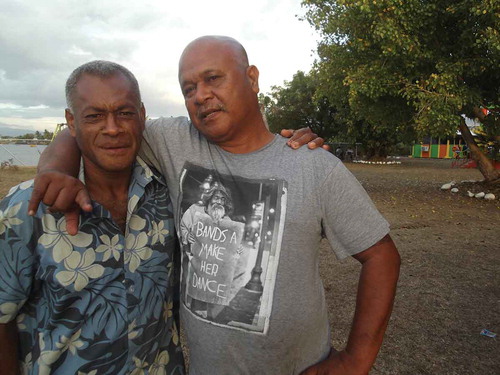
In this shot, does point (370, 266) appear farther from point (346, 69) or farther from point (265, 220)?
point (346, 69)

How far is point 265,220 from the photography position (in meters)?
1.56

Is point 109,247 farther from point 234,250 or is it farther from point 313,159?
point 313,159

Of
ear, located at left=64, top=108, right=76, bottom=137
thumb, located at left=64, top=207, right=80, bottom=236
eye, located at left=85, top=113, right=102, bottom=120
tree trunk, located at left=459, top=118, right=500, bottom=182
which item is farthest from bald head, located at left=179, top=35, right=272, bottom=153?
tree trunk, located at left=459, top=118, right=500, bottom=182

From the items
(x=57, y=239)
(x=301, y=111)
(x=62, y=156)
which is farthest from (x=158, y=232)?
(x=301, y=111)

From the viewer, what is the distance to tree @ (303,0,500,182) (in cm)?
927

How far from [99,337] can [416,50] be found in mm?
10152

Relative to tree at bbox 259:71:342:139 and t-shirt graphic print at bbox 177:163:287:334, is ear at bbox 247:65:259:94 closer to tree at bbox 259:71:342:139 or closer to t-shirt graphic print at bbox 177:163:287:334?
t-shirt graphic print at bbox 177:163:287:334

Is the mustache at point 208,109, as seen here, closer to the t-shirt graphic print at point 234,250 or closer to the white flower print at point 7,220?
the t-shirt graphic print at point 234,250

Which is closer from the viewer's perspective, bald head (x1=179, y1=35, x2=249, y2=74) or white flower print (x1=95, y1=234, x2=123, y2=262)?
white flower print (x1=95, y1=234, x2=123, y2=262)

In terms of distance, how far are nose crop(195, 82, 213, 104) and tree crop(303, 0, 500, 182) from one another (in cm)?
853

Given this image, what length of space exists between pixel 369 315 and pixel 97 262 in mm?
1055

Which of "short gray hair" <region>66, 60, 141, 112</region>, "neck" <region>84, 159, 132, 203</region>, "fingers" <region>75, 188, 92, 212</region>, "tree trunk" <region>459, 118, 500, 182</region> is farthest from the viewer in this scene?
"tree trunk" <region>459, 118, 500, 182</region>

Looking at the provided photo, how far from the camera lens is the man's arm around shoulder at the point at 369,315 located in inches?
60.6

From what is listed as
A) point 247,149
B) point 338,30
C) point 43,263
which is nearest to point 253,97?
point 247,149
